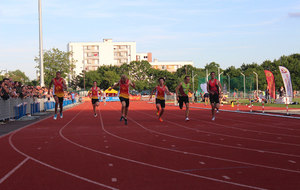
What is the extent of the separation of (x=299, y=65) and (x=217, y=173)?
86708mm

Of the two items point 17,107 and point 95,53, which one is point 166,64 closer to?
point 95,53

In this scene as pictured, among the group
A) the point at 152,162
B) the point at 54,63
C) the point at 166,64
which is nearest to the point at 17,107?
the point at 152,162

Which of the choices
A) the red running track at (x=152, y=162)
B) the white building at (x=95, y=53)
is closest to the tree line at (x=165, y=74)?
the white building at (x=95, y=53)

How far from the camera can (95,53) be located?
138 metres

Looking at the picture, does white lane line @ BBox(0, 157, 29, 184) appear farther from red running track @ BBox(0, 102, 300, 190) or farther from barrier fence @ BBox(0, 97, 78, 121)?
barrier fence @ BBox(0, 97, 78, 121)

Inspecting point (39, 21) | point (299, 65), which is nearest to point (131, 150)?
point (39, 21)

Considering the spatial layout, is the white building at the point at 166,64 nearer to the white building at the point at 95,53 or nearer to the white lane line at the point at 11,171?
the white building at the point at 95,53

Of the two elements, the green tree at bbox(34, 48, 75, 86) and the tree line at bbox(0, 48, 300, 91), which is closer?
the green tree at bbox(34, 48, 75, 86)

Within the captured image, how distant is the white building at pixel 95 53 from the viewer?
137125mm

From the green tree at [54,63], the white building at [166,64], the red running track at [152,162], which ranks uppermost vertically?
the white building at [166,64]

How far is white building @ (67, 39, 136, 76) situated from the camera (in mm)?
137125

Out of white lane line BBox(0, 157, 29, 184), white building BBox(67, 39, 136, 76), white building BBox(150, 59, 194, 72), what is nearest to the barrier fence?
white lane line BBox(0, 157, 29, 184)

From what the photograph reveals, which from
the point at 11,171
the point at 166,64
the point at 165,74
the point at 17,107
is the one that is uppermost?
the point at 166,64

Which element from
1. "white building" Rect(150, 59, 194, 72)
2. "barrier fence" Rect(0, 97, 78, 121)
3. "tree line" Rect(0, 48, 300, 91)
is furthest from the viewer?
"white building" Rect(150, 59, 194, 72)
